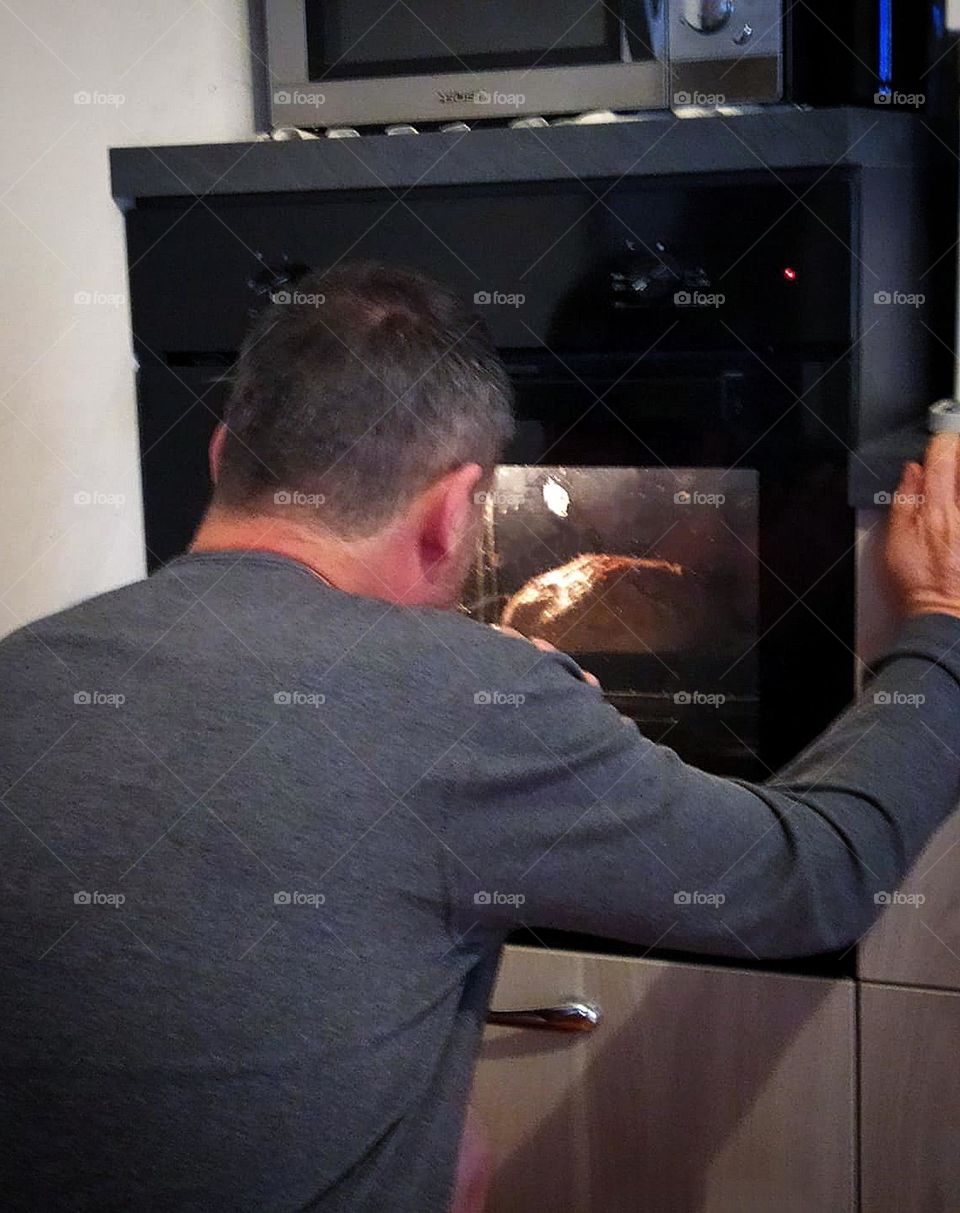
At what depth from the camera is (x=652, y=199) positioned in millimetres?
1191

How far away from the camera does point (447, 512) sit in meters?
0.93

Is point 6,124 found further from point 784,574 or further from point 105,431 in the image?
point 784,574

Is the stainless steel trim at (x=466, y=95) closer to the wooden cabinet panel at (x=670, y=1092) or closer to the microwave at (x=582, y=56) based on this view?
the microwave at (x=582, y=56)

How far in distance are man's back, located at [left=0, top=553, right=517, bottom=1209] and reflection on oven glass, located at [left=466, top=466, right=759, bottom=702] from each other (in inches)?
18.1

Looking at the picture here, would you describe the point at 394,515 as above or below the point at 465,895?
above

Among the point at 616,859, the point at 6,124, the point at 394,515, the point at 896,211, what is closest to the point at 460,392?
the point at 394,515

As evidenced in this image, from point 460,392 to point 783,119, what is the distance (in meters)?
0.40

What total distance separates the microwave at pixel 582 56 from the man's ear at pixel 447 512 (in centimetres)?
48

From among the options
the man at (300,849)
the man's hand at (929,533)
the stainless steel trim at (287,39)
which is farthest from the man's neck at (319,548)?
the stainless steel trim at (287,39)

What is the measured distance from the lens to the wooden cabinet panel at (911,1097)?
3.82 ft

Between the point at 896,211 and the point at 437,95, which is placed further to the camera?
the point at 437,95

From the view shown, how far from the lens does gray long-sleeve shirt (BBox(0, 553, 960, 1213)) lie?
2.59ft

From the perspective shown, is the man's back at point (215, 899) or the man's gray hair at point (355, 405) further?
the man's gray hair at point (355, 405)

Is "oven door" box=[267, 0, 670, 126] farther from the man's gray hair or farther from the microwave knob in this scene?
the man's gray hair
